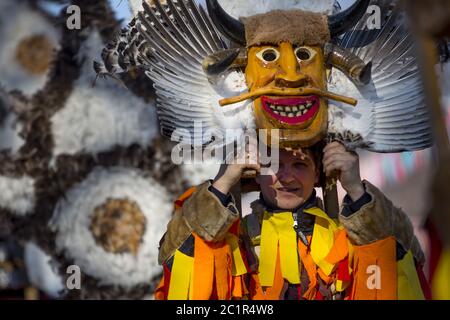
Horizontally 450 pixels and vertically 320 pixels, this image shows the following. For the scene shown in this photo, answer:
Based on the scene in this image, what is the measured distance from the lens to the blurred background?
4.96 m

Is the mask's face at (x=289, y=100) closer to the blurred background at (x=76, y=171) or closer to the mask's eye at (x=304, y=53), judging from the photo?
the mask's eye at (x=304, y=53)

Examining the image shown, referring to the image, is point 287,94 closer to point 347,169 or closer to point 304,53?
point 304,53

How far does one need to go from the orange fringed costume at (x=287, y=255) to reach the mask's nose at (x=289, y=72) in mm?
461

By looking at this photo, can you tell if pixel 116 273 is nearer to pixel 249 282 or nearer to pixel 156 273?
pixel 156 273

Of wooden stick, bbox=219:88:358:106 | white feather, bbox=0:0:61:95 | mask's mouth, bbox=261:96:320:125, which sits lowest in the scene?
mask's mouth, bbox=261:96:320:125

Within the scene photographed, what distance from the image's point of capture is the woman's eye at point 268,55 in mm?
3012

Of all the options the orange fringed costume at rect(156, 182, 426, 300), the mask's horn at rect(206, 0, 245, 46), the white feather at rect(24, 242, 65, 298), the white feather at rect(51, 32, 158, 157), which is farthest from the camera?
the white feather at rect(51, 32, 158, 157)

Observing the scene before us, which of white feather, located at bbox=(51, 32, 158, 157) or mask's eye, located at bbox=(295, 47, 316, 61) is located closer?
mask's eye, located at bbox=(295, 47, 316, 61)

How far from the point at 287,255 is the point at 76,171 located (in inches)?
95.4

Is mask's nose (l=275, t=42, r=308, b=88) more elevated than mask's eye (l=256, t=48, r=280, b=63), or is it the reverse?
mask's eye (l=256, t=48, r=280, b=63)

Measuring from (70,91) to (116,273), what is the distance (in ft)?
3.91

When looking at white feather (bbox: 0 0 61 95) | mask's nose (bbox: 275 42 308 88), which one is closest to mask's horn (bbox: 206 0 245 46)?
mask's nose (bbox: 275 42 308 88)

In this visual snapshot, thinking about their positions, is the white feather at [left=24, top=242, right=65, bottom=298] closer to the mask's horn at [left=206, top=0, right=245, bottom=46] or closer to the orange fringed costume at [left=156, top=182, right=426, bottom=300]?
the orange fringed costume at [left=156, top=182, right=426, bottom=300]

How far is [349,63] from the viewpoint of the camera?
9.95 feet
